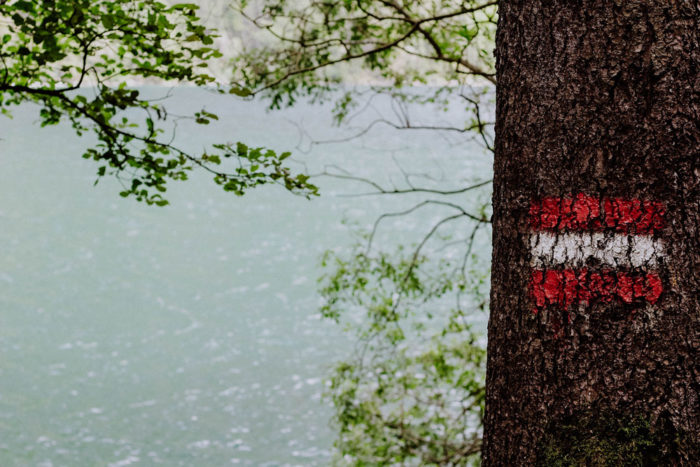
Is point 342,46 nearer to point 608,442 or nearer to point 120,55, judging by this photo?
point 120,55

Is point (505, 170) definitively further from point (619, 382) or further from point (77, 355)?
point (77, 355)

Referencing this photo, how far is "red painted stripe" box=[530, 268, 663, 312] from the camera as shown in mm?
1264

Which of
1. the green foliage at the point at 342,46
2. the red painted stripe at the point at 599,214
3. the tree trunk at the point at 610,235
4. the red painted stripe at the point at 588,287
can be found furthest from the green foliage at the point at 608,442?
the green foliage at the point at 342,46

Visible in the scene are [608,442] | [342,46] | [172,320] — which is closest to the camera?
[608,442]

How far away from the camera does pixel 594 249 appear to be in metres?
1.29

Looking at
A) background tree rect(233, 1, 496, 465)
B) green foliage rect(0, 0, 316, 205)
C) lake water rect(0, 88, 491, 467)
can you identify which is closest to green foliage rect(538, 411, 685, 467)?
green foliage rect(0, 0, 316, 205)

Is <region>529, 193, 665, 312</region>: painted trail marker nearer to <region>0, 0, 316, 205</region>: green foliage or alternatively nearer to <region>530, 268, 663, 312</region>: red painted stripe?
<region>530, 268, 663, 312</region>: red painted stripe

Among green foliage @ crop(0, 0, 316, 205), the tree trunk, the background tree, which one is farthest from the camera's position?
the background tree

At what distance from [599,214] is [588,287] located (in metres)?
0.13

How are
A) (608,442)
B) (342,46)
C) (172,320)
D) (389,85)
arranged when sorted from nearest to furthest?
(608,442) < (342,46) < (389,85) < (172,320)

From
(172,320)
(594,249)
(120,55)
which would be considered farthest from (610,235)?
(172,320)

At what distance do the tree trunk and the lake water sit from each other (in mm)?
3266

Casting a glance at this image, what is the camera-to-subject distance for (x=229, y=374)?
1145 centimetres

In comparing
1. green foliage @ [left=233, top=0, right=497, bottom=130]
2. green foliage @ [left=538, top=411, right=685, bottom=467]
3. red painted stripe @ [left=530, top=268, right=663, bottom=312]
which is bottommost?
green foliage @ [left=538, top=411, right=685, bottom=467]
